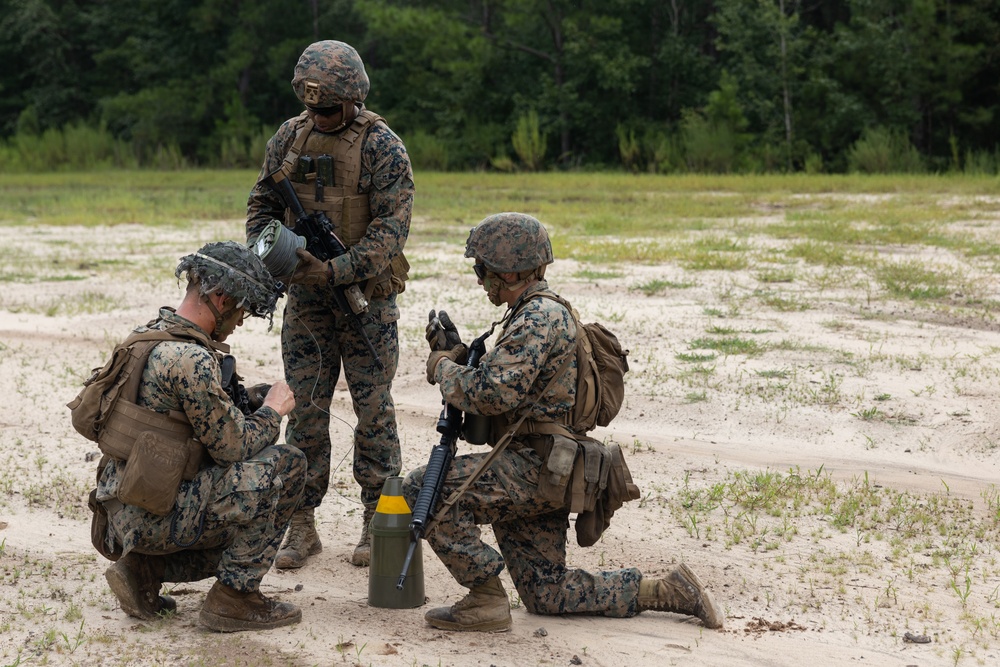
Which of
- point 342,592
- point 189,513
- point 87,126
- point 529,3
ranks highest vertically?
point 529,3

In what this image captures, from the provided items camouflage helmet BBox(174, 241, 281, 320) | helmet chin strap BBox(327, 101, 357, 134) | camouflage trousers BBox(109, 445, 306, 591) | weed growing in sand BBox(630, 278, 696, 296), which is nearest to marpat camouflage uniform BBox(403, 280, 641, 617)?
camouflage trousers BBox(109, 445, 306, 591)

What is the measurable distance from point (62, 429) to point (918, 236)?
1034 centimetres

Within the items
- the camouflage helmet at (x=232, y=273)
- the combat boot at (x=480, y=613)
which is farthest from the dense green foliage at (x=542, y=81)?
the camouflage helmet at (x=232, y=273)

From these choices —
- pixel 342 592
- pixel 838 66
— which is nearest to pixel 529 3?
pixel 838 66

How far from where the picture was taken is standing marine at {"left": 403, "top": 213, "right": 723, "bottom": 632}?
4543 millimetres

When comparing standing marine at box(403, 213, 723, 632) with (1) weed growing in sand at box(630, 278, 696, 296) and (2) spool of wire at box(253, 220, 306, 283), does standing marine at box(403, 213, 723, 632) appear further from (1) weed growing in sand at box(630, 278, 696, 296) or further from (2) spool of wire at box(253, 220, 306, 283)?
(1) weed growing in sand at box(630, 278, 696, 296)

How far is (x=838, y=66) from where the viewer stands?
30.2 meters

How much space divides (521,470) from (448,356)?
542 mm

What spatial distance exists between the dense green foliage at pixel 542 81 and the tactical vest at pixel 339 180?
22.3 m

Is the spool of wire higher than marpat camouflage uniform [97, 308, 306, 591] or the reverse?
higher

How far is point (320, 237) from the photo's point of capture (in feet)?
17.7

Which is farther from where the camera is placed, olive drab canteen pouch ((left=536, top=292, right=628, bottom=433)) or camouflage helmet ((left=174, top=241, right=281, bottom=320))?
olive drab canteen pouch ((left=536, top=292, right=628, bottom=433))

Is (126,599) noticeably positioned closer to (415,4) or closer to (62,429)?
(62,429)

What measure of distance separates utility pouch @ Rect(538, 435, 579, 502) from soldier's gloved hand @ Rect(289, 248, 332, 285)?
1361mm
